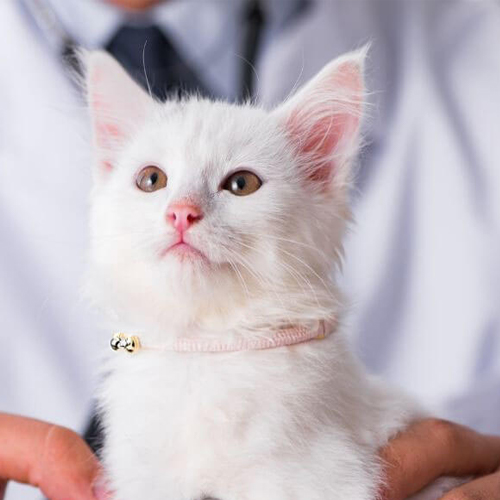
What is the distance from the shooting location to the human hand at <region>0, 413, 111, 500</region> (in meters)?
0.90

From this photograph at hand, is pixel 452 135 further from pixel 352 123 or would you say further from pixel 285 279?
pixel 285 279

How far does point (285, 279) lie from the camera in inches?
32.7

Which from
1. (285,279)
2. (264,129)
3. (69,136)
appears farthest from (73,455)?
(69,136)

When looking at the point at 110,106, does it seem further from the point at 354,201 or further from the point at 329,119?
the point at 354,201

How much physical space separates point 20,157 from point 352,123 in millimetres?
1030

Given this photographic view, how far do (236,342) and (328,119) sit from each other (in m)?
0.34

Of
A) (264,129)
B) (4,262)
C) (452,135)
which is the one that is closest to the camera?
(264,129)

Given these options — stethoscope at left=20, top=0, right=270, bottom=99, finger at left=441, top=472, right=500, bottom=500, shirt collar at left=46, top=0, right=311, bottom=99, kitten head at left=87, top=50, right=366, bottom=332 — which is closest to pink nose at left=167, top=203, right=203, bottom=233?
kitten head at left=87, top=50, right=366, bottom=332

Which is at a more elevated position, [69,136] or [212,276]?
[69,136]

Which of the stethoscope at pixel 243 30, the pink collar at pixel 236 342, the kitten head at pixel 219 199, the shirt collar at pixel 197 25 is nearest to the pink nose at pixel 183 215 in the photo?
the kitten head at pixel 219 199

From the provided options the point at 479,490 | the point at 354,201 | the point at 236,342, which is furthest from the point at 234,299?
the point at 354,201

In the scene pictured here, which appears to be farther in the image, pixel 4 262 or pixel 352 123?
pixel 4 262

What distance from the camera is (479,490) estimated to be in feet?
2.99

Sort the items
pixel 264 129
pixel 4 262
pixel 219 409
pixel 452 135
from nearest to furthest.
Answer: pixel 219 409
pixel 264 129
pixel 4 262
pixel 452 135
